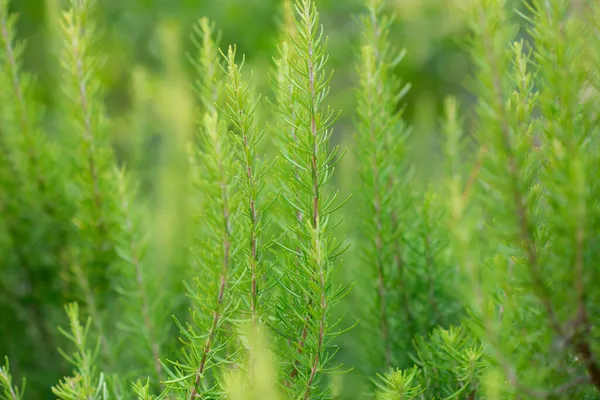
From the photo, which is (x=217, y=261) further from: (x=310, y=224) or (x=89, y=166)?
(x=89, y=166)

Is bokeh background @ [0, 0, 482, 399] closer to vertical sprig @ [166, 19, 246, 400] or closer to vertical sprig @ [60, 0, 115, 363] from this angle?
vertical sprig @ [60, 0, 115, 363]

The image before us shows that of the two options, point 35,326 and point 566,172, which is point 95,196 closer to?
point 35,326

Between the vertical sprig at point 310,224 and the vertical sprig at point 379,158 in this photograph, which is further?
the vertical sprig at point 379,158

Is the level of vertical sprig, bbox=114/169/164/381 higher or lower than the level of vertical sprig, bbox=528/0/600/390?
lower

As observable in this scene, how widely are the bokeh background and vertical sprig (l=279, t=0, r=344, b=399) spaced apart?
0.21 meters

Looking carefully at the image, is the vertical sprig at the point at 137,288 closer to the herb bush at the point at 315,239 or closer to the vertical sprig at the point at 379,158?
the herb bush at the point at 315,239

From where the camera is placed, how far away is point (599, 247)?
0.82 ft

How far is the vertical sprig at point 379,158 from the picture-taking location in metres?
0.40

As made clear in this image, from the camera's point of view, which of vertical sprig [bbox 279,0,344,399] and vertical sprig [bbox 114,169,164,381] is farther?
vertical sprig [bbox 114,169,164,381]

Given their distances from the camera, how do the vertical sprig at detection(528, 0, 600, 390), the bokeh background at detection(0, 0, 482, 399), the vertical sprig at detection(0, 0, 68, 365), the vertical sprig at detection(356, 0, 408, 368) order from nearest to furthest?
1. the vertical sprig at detection(528, 0, 600, 390)
2. the vertical sprig at detection(356, 0, 408, 368)
3. the vertical sprig at detection(0, 0, 68, 365)
4. the bokeh background at detection(0, 0, 482, 399)

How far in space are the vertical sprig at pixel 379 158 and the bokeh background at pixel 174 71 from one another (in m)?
0.09

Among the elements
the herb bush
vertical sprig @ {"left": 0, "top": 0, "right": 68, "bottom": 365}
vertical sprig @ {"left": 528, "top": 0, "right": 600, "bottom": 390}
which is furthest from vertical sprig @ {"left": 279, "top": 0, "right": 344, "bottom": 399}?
vertical sprig @ {"left": 0, "top": 0, "right": 68, "bottom": 365}

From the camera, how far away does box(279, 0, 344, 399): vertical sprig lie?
0.29 m

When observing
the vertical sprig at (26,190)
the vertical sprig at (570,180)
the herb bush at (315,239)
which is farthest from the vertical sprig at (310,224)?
the vertical sprig at (26,190)
